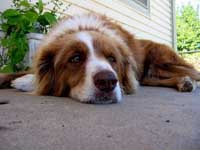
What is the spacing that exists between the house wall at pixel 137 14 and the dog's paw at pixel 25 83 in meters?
1.15

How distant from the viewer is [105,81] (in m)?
2.25

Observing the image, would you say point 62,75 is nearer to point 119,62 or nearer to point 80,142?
point 119,62

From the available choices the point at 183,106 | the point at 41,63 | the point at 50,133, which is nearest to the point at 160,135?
the point at 50,133

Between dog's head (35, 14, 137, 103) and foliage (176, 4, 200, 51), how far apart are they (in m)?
16.3

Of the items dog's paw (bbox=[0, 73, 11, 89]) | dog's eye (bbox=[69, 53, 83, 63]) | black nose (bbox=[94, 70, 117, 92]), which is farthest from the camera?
dog's paw (bbox=[0, 73, 11, 89])

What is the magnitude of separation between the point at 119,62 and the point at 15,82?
925mm

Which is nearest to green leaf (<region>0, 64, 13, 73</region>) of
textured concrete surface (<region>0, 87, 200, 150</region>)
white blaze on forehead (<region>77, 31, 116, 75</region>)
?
white blaze on forehead (<region>77, 31, 116, 75</region>)

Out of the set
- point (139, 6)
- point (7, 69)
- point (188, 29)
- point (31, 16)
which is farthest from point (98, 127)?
point (188, 29)

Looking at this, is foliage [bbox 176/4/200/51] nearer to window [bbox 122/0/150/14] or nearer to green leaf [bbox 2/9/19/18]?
window [bbox 122/0/150/14]

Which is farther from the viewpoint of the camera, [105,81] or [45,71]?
[45,71]

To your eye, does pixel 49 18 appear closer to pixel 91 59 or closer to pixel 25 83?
pixel 25 83

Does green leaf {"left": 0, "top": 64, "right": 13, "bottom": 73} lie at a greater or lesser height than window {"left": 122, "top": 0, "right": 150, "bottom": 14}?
lesser

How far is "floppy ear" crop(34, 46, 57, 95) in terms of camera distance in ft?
9.08

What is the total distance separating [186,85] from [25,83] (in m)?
1.43
